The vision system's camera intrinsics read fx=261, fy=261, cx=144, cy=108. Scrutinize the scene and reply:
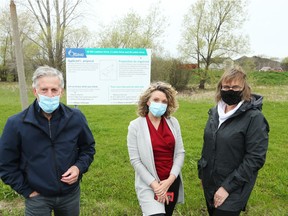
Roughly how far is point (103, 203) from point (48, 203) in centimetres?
170

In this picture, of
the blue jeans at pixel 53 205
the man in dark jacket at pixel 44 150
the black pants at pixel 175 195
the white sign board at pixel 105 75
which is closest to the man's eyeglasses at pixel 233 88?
the black pants at pixel 175 195

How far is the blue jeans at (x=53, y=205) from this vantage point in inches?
96.7

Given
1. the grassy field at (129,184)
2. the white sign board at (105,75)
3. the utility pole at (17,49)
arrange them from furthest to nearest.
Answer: the white sign board at (105,75)
the utility pole at (17,49)
the grassy field at (129,184)

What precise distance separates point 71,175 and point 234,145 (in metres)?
1.60

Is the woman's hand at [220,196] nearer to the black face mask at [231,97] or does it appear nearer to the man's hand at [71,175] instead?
the black face mask at [231,97]

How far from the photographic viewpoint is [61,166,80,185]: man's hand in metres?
2.46

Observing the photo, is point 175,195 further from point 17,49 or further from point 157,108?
point 17,49

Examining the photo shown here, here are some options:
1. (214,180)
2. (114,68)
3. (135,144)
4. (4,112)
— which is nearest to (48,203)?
(135,144)

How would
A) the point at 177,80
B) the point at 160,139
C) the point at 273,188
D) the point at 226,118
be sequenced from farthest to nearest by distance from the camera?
1. the point at 177,80
2. the point at 273,188
3. the point at 160,139
4. the point at 226,118

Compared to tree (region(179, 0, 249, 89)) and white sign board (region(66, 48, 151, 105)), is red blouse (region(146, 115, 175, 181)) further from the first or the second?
tree (region(179, 0, 249, 89))

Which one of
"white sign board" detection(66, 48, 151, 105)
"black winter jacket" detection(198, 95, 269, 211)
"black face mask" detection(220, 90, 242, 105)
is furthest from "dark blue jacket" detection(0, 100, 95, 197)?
"white sign board" detection(66, 48, 151, 105)

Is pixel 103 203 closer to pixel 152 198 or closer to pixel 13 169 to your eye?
pixel 152 198

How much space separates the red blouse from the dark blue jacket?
2.74ft

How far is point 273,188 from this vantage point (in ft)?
15.0
